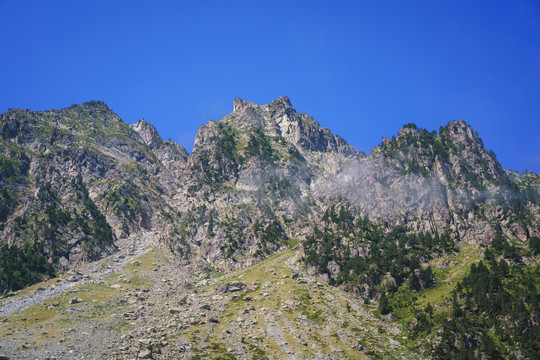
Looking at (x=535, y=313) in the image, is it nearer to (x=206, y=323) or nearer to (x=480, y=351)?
(x=480, y=351)

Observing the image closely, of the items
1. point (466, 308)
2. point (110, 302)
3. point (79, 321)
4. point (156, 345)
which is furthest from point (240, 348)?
point (466, 308)

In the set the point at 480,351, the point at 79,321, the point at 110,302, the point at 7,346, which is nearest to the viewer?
the point at 7,346

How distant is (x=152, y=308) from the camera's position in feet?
590

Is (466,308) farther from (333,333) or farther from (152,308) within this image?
(152,308)

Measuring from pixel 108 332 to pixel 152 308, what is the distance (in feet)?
A: 109

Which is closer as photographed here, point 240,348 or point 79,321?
point 240,348

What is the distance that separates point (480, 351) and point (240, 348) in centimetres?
7826

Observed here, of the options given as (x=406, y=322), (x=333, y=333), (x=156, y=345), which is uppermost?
(x=406, y=322)

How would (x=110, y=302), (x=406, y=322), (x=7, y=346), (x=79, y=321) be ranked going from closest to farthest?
(x=7, y=346) → (x=79, y=321) → (x=406, y=322) → (x=110, y=302)

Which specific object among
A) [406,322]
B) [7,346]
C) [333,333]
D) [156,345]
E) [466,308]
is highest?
[466,308]

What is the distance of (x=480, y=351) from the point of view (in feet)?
454

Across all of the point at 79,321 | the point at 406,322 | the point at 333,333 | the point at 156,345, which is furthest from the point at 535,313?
the point at 79,321

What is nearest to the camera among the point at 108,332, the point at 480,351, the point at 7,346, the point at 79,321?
the point at 7,346

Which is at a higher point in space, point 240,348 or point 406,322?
point 406,322
